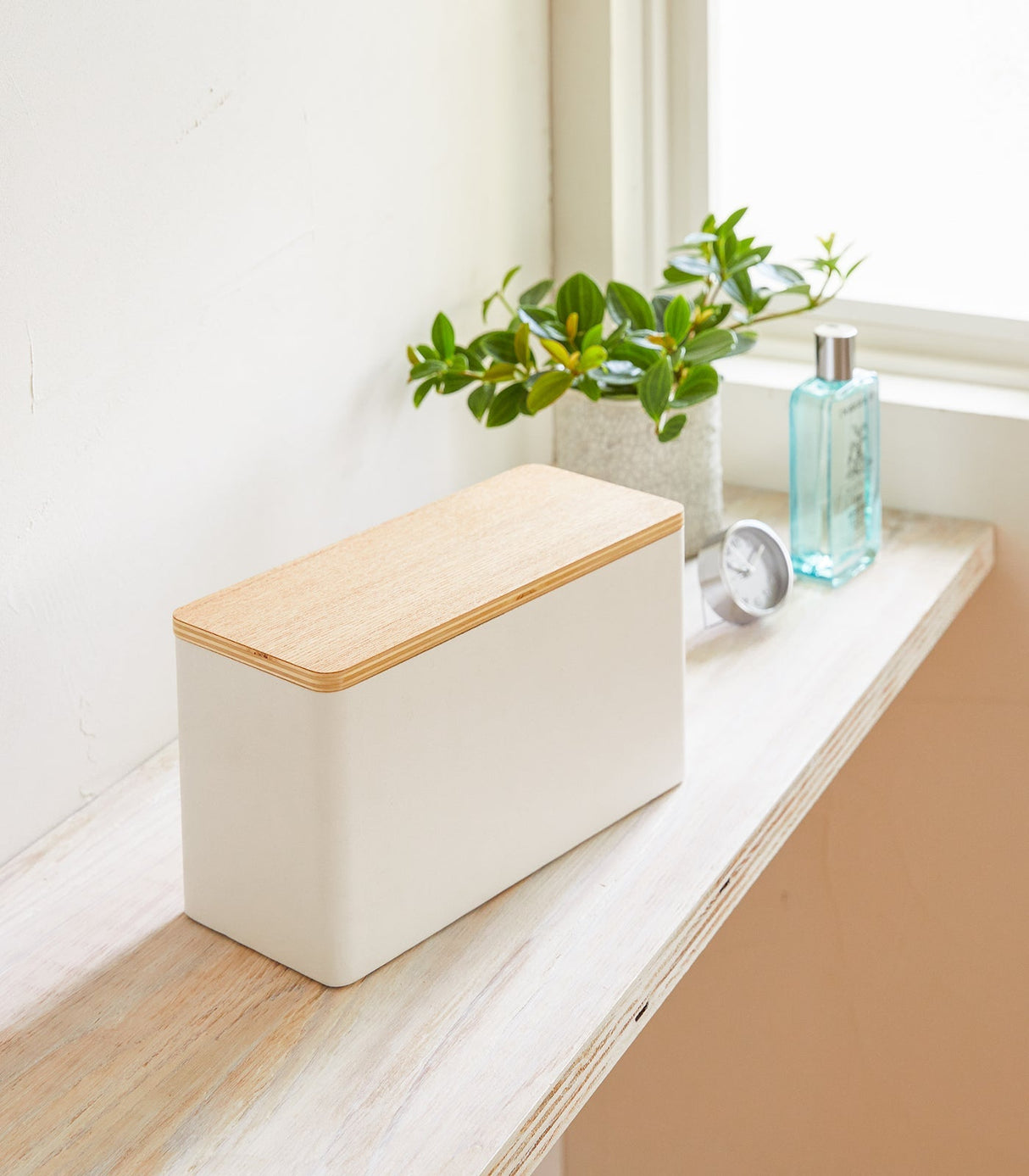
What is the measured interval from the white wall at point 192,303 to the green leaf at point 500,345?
0.06m

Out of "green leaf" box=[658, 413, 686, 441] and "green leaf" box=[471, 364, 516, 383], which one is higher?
"green leaf" box=[471, 364, 516, 383]

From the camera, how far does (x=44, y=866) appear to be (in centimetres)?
75

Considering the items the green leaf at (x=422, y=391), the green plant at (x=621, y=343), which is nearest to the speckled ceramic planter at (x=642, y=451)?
the green plant at (x=621, y=343)

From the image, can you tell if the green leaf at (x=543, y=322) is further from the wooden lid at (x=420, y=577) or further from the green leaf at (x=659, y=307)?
the wooden lid at (x=420, y=577)

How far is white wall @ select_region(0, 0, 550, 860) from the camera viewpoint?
0.71m

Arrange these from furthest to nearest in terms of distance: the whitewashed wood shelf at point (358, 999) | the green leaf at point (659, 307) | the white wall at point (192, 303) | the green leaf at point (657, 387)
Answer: the green leaf at point (659, 307) < the green leaf at point (657, 387) < the white wall at point (192, 303) < the whitewashed wood shelf at point (358, 999)

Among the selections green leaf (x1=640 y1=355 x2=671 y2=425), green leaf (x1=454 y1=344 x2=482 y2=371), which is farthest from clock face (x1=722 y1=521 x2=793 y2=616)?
green leaf (x1=454 y1=344 x2=482 y2=371)

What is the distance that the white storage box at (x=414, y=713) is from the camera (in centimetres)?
61

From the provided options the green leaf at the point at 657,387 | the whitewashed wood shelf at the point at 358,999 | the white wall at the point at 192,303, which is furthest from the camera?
the green leaf at the point at 657,387

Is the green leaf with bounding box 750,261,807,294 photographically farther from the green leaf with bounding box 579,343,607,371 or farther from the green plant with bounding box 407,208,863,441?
the green leaf with bounding box 579,343,607,371

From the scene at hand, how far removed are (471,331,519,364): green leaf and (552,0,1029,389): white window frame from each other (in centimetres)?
20

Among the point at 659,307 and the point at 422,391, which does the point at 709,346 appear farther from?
the point at 422,391

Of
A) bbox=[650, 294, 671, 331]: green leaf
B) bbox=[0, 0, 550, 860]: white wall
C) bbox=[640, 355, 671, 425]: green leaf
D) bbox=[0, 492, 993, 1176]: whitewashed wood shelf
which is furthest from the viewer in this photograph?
bbox=[650, 294, 671, 331]: green leaf

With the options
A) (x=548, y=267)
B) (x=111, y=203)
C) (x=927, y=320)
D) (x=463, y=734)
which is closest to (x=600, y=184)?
(x=548, y=267)
